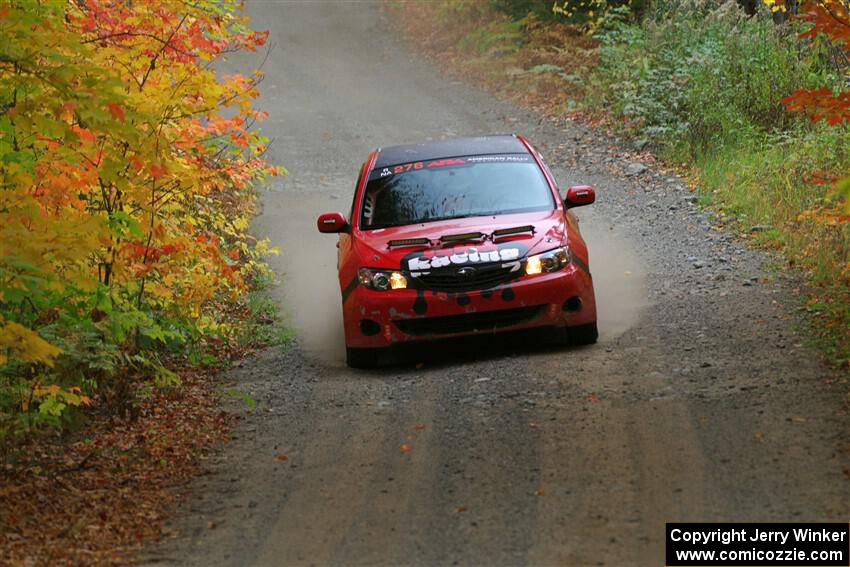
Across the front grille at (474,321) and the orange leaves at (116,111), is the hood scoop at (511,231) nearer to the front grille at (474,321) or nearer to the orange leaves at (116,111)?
the front grille at (474,321)

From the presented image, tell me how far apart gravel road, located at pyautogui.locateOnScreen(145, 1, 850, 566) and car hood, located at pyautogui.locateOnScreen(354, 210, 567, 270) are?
0.96m

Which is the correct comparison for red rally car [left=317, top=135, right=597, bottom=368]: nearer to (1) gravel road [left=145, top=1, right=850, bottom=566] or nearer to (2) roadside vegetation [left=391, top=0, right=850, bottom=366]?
(1) gravel road [left=145, top=1, right=850, bottom=566]

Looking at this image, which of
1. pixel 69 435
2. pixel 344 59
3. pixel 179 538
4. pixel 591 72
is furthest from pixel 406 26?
pixel 179 538

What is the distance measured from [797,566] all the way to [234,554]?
2911 millimetres

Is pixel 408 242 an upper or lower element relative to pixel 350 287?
upper

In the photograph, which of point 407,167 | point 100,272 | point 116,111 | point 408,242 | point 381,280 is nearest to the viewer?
point 116,111

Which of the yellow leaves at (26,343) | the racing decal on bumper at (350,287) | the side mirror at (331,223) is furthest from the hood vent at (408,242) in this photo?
the yellow leaves at (26,343)

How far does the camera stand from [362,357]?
392 inches

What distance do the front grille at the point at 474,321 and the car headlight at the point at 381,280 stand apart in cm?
30

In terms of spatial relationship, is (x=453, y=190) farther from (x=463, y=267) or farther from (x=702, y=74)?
(x=702, y=74)

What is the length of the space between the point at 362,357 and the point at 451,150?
7.86 feet

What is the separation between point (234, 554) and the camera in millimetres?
6176

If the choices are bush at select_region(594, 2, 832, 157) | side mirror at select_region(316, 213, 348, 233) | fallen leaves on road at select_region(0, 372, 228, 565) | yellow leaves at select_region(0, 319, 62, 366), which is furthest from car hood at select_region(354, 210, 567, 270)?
bush at select_region(594, 2, 832, 157)

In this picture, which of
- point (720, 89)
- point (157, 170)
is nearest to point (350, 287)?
point (157, 170)
